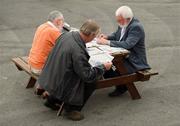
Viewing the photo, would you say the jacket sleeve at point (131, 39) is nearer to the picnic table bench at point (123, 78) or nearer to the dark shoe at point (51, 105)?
the picnic table bench at point (123, 78)

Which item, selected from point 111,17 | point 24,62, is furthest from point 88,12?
point 24,62

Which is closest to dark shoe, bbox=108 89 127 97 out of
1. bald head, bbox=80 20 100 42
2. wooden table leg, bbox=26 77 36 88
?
wooden table leg, bbox=26 77 36 88

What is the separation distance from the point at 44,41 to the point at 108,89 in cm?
140

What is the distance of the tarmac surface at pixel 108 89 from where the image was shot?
22.4ft

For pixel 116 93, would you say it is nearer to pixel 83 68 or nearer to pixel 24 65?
pixel 83 68

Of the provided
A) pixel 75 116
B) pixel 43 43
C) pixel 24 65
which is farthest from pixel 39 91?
pixel 75 116

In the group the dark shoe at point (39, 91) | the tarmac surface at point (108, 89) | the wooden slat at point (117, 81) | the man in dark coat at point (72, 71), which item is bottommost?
the tarmac surface at point (108, 89)

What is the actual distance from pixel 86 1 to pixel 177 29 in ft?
12.9

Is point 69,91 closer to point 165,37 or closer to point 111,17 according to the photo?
point 165,37

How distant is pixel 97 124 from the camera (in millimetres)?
6625

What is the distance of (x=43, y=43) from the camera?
7199 millimetres

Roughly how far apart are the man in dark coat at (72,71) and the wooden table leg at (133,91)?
0.79 m

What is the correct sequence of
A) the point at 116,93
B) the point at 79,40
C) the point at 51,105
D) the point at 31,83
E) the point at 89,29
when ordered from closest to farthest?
1. the point at 89,29
2. the point at 79,40
3. the point at 51,105
4. the point at 116,93
5. the point at 31,83

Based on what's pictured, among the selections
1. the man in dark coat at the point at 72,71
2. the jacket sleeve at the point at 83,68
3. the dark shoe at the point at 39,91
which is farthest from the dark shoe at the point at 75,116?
the dark shoe at the point at 39,91
